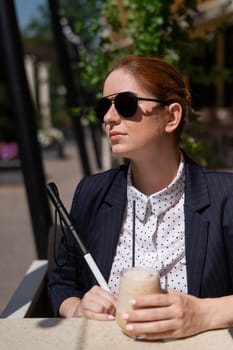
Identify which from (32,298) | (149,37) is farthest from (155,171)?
(149,37)

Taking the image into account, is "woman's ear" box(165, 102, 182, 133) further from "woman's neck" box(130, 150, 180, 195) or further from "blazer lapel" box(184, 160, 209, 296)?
"blazer lapel" box(184, 160, 209, 296)

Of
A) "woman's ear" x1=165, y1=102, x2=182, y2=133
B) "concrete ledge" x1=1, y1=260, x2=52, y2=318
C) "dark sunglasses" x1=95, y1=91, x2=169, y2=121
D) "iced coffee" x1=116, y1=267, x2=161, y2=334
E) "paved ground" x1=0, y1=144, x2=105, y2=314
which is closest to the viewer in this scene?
"iced coffee" x1=116, y1=267, x2=161, y2=334

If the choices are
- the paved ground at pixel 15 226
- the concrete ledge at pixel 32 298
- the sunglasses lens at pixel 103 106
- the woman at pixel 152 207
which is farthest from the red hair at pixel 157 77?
the concrete ledge at pixel 32 298

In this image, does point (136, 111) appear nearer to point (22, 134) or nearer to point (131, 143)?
point (131, 143)

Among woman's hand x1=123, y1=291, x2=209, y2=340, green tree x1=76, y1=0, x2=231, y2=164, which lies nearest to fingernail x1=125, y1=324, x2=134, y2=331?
woman's hand x1=123, y1=291, x2=209, y2=340

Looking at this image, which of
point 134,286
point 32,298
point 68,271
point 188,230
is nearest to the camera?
point 134,286

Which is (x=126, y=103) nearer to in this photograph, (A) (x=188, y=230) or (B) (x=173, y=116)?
(B) (x=173, y=116)

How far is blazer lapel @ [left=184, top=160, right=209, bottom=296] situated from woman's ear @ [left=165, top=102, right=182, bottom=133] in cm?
19

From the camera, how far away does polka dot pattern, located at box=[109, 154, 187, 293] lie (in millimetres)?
1604

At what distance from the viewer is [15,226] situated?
6.46 meters

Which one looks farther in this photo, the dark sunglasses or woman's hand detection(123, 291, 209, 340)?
the dark sunglasses

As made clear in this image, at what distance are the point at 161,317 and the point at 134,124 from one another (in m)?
0.57

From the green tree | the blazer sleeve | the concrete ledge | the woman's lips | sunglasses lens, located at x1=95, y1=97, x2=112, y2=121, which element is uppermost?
the green tree

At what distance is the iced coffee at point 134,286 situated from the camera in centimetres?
120
